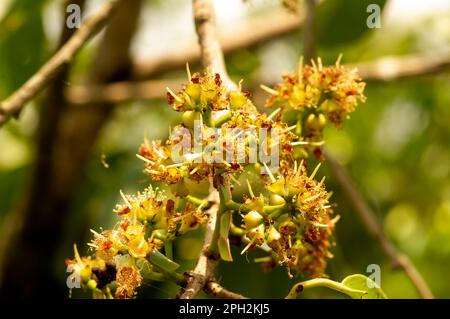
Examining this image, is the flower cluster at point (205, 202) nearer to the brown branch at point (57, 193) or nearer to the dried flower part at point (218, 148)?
the dried flower part at point (218, 148)

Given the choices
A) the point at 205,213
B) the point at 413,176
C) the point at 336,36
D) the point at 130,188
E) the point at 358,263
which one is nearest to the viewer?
the point at 205,213

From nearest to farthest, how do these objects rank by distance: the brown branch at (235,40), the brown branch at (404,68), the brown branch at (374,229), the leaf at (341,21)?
the brown branch at (374,229), the leaf at (341,21), the brown branch at (404,68), the brown branch at (235,40)

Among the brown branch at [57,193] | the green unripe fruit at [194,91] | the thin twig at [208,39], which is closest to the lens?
the green unripe fruit at [194,91]

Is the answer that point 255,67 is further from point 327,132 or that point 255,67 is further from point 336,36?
point 336,36

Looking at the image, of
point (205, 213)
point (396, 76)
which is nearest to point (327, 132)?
point (396, 76)

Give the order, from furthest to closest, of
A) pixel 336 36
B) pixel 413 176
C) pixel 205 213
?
pixel 413 176, pixel 336 36, pixel 205 213

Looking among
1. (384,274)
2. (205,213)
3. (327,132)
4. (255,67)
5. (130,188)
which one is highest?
(255,67)

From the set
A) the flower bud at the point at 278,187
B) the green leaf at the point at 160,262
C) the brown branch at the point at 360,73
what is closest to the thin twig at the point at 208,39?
the flower bud at the point at 278,187

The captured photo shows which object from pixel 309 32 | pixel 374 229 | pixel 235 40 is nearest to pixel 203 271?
pixel 374 229

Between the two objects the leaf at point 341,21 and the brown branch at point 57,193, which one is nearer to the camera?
the leaf at point 341,21
